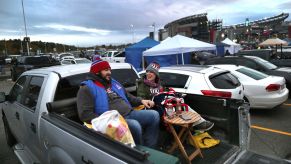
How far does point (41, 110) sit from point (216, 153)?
7.23 ft

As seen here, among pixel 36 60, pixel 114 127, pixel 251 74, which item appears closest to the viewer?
pixel 114 127

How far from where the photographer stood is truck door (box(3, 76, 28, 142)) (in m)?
3.98

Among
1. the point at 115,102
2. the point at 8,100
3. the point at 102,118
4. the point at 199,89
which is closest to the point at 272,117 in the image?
the point at 199,89

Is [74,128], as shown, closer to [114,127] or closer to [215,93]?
[114,127]

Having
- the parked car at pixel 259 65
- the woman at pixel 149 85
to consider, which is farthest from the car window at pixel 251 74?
the woman at pixel 149 85

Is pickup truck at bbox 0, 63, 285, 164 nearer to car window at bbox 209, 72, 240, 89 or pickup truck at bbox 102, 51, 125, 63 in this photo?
car window at bbox 209, 72, 240, 89

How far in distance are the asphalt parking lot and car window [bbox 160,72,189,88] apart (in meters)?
1.91

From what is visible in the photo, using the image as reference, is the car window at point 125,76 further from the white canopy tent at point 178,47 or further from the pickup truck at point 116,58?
the pickup truck at point 116,58

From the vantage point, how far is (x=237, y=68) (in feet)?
24.9

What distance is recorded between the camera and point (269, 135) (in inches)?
217

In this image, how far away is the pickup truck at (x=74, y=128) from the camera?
2.08 metres

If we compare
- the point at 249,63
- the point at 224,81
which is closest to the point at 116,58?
the point at 249,63

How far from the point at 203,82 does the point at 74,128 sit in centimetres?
382

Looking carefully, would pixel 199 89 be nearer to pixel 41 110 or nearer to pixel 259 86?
pixel 259 86
